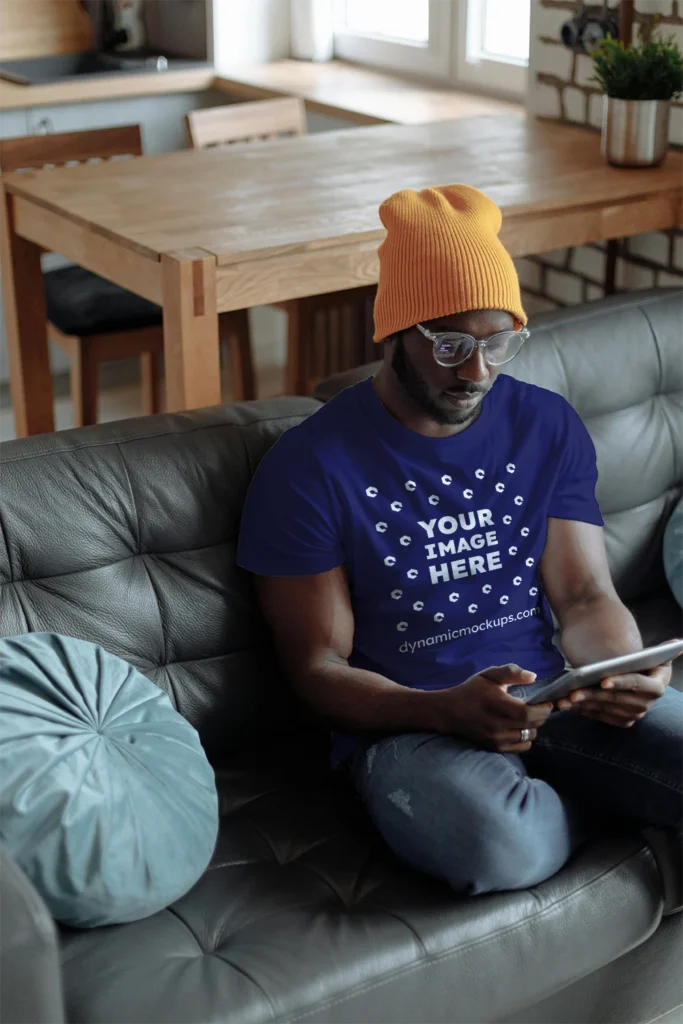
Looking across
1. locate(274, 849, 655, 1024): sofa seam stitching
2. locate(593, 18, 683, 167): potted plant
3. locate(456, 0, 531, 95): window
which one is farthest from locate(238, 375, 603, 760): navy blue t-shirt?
locate(456, 0, 531, 95): window

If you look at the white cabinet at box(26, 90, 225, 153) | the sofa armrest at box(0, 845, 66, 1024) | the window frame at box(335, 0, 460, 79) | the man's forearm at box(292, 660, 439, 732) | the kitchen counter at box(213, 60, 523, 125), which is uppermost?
the window frame at box(335, 0, 460, 79)

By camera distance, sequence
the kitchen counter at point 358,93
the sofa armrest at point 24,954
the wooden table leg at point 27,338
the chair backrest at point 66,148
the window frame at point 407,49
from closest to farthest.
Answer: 1. the sofa armrest at point 24,954
2. the wooden table leg at point 27,338
3. the chair backrest at point 66,148
4. the kitchen counter at point 358,93
5. the window frame at point 407,49

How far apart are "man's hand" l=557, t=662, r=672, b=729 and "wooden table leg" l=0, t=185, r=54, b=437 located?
1811 millimetres

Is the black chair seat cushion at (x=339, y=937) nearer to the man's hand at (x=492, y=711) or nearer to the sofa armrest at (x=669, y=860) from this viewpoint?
the sofa armrest at (x=669, y=860)

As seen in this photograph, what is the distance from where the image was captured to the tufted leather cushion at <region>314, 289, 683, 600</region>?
225cm

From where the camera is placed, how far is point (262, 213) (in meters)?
2.56

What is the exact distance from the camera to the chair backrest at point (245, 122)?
11.6 ft

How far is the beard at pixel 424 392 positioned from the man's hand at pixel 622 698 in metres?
0.43

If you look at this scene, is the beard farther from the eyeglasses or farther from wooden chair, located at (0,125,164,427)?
wooden chair, located at (0,125,164,427)

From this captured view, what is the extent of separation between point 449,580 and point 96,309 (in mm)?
1750

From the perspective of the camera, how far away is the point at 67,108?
13.4 ft

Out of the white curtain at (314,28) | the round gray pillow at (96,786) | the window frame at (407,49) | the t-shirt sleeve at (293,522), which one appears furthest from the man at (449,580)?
the white curtain at (314,28)

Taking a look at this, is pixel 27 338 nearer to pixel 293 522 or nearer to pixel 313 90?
pixel 313 90

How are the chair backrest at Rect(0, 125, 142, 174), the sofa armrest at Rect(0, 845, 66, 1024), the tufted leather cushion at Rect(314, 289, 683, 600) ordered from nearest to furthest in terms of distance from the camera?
the sofa armrest at Rect(0, 845, 66, 1024), the tufted leather cushion at Rect(314, 289, 683, 600), the chair backrest at Rect(0, 125, 142, 174)
